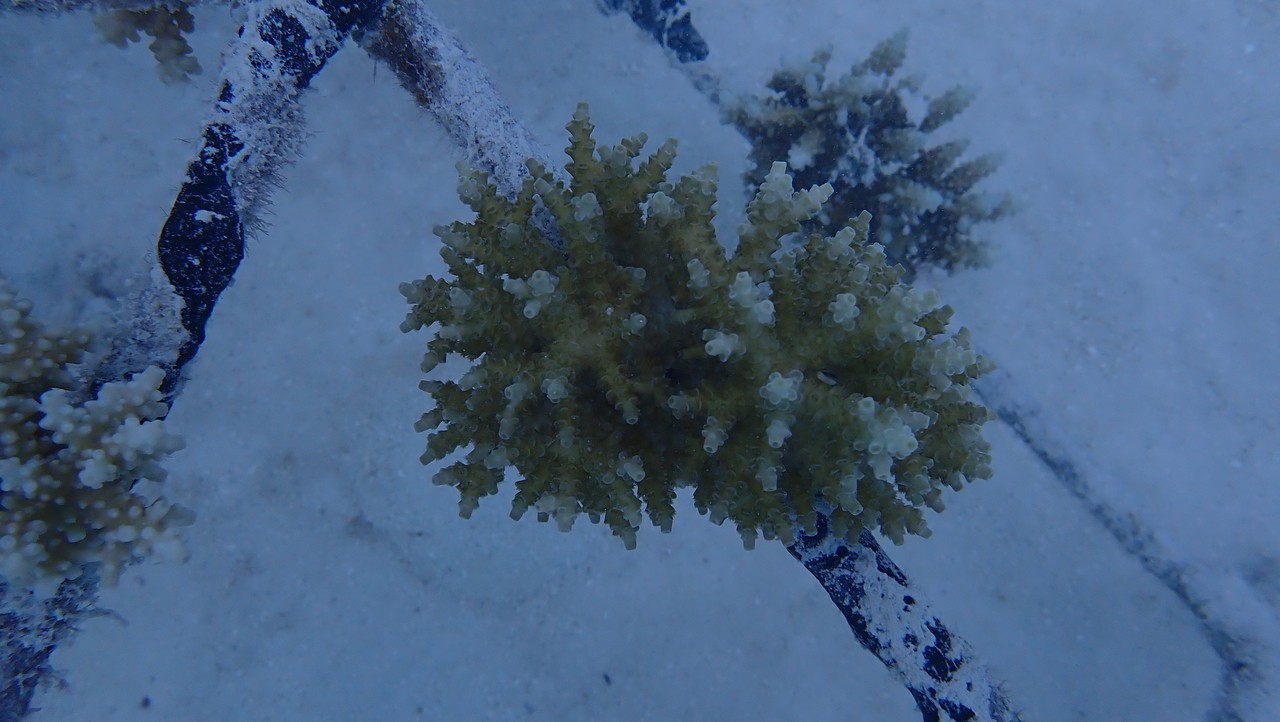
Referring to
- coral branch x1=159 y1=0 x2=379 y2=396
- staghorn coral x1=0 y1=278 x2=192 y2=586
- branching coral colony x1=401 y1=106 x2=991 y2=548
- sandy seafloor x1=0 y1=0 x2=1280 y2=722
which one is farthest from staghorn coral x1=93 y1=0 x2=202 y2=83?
branching coral colony x1=401 y1=106 x2=991 y2=548

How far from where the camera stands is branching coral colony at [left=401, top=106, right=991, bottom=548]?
217 cm

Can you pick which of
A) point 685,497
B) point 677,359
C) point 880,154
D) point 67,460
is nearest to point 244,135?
point 67,460

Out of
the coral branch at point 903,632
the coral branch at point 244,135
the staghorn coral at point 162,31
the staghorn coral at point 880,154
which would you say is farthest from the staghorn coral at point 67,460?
the staghorn coral at point 880,154

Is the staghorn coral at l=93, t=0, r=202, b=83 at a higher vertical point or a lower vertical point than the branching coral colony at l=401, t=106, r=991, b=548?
lower

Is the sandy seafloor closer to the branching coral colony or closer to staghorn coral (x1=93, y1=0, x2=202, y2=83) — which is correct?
staghorn coral (x1=93, y1=0, x2=202, y2=83)

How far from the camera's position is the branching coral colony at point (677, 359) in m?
2.17

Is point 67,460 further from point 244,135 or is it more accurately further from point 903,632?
point 903,632

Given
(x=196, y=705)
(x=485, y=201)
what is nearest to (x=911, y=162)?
(x=485, y=201)

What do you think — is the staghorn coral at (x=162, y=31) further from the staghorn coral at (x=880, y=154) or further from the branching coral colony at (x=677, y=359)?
the staghorn coral at (x=880, y=154)

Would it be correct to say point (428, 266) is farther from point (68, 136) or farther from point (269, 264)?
point (68, 136)

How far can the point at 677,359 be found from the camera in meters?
2.41

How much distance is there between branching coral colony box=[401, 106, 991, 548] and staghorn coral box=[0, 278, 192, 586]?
124 cm

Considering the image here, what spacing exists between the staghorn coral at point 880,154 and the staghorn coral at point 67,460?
339 cm

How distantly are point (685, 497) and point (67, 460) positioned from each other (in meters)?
3.14
